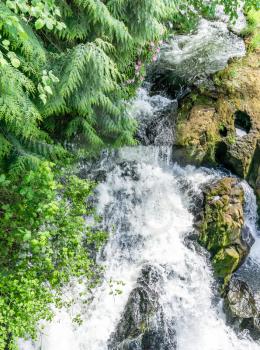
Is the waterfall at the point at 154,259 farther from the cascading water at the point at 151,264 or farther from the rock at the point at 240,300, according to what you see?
the rock at the point at 240,300

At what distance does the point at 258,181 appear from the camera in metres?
9.62

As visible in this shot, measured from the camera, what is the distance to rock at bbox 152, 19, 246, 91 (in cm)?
1038

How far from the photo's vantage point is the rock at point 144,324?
6793 mm

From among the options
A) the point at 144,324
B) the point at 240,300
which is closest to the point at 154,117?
the point at 240,300

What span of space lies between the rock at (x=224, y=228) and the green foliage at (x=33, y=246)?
3372 millimetres

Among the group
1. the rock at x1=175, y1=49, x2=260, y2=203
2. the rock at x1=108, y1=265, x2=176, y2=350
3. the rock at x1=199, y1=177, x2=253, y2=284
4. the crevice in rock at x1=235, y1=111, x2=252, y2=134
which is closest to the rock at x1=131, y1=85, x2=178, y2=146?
the rock at x1=175, y1=49, x2=260, y2=203

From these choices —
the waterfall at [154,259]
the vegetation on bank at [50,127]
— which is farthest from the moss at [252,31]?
the vegetation on bank at [50,127]

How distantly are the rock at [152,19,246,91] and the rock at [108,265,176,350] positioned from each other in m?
5.37

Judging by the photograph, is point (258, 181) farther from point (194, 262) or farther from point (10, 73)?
point (10, 73)

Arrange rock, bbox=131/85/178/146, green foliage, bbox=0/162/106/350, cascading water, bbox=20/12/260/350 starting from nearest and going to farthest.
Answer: green foliage, bbox=0/162/106/350, cascading water, bbox=20/12/260/350, rock, bbox=131/85/178/146

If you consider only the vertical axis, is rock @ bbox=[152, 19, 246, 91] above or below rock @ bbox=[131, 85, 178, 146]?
above

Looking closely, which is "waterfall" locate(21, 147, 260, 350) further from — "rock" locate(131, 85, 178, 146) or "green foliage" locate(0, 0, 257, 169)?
"green foliage" locate(0, 0, 257, 169)

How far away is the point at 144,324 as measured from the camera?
6.91m

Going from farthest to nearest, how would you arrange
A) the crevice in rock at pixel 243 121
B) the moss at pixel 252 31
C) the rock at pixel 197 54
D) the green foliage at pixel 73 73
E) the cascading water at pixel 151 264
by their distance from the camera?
the moss at pixel 252 31
the rock at pixel 197 54
the crevice in rock at pixel 243 121
the cascading water at pixel 151 264
the green foliage at pixel 73 73
